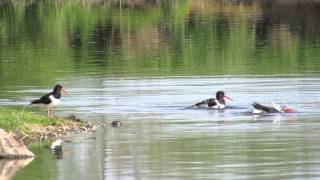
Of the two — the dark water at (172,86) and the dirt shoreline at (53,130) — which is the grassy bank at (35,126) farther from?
the dark water at (172,86)

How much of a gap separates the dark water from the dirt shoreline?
0.49 metres

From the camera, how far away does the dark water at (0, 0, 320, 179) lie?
19.4m

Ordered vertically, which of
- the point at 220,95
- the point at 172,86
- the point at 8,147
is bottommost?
the point at 172,86

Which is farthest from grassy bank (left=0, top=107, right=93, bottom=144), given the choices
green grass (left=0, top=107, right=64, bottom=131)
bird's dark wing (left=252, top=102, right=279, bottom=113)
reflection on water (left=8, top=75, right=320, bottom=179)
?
bird's dark wing (left=252, top=102, right=279, bottom=113)

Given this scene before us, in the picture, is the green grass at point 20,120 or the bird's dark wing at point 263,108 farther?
the bird's dark wing at point 263,108

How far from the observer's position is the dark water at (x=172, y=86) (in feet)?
63.7

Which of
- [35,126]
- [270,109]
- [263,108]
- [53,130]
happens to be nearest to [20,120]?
[35,126]

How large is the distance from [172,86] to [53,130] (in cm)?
1096

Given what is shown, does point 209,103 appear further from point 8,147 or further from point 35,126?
point 8,147

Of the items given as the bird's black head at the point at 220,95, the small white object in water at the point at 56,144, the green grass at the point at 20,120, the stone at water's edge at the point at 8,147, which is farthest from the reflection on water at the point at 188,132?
the green grass at the point at 20,120

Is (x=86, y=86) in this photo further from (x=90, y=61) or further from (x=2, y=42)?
(x=2, y=42)

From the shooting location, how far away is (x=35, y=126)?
2394 centimetres

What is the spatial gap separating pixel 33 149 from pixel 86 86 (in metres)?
13.6

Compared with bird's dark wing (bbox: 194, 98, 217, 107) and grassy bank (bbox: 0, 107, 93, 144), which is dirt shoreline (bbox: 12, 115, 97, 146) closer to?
grassy bank (bbox: 0, 107, 93, 144)
